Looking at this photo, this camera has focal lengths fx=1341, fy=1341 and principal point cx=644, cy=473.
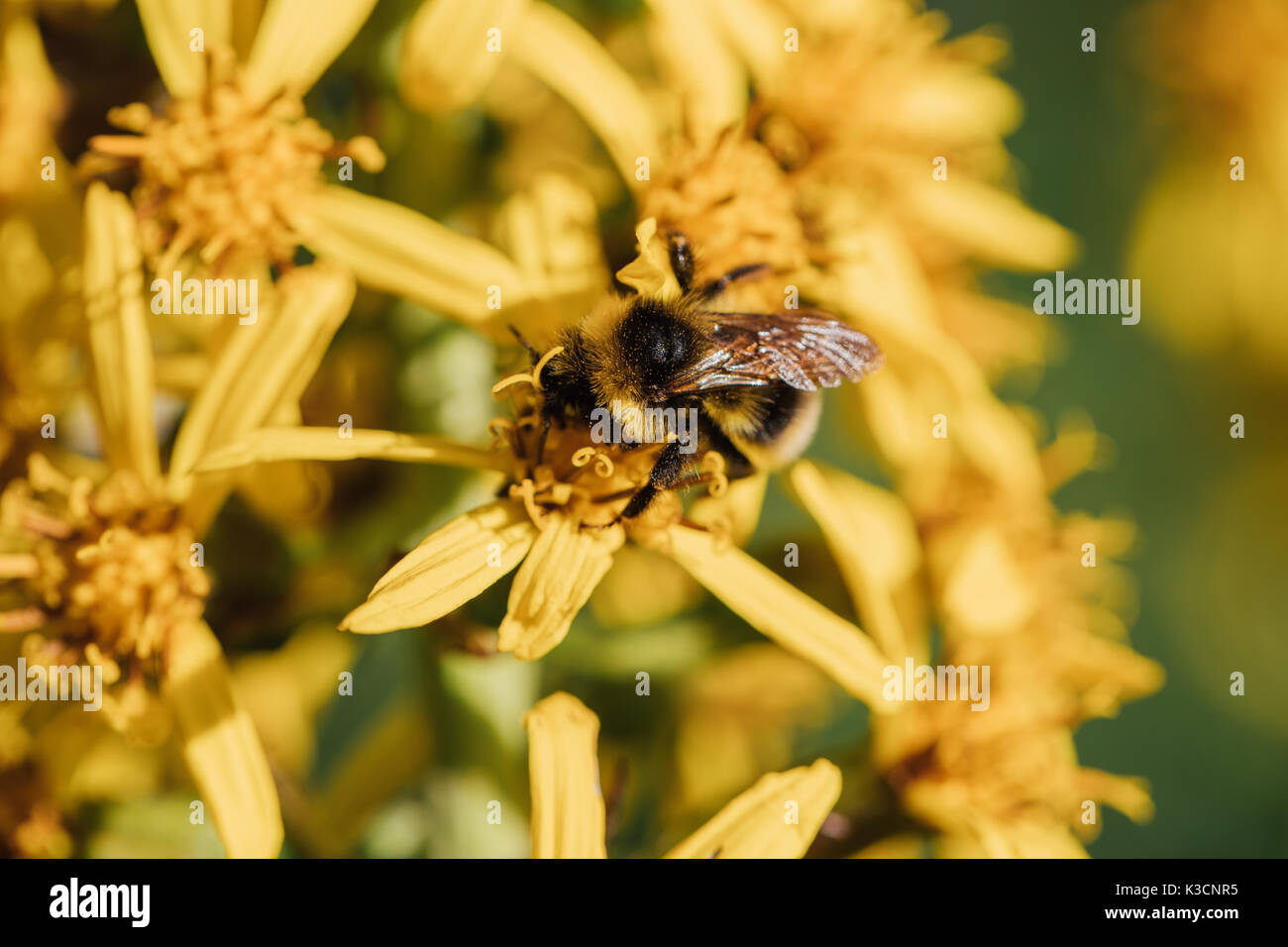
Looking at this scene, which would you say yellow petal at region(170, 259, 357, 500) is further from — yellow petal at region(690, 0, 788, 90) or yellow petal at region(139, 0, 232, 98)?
yellow petal at region(690, 0, 788, 90)

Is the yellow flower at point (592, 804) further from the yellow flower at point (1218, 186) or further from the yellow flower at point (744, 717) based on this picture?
the yellow flower at point (1218, 186)

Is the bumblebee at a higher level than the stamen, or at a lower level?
higher

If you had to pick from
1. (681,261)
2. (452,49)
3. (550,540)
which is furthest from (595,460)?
(452,49)

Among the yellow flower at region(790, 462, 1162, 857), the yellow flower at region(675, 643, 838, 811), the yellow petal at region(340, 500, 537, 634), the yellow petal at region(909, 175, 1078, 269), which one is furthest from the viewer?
the yellow petal at region(909, 175, 1078, 269)

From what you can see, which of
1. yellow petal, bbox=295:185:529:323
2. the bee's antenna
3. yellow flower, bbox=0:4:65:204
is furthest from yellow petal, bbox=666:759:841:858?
yellow flower, bbox=0:4:65:204

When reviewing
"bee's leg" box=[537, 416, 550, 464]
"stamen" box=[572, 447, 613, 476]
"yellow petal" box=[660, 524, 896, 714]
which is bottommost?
"yellow petal" box=[660, 524, 896, 714]
